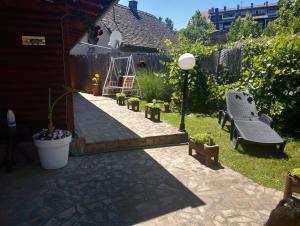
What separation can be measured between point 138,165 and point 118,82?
7.20m

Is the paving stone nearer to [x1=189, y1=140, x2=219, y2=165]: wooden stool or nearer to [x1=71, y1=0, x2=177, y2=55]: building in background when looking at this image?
[x1=189, y1=140, x2=219, y2=165]: wooden stool

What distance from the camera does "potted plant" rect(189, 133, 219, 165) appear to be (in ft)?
14.5

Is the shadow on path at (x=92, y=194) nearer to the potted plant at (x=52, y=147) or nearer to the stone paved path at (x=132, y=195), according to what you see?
the stone paved path at (x=132, y=195)

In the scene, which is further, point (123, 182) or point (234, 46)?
point (234, 46)

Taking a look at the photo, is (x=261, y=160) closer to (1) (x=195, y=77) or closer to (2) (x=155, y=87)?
(1) (x=195, y=77)

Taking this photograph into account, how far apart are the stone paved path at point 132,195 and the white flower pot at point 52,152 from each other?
12 cm

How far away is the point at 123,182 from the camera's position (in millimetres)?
3750

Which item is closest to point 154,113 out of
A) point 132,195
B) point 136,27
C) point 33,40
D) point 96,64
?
point 33,40

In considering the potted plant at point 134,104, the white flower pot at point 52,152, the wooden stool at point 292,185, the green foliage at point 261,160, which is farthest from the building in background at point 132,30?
the wooden stool at point 292,185

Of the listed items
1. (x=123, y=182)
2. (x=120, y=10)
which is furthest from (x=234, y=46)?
(x=120, y=10)

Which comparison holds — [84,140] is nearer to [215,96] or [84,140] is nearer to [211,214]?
[211,214]

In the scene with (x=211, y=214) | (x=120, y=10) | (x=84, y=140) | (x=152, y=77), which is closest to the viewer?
(x=211, y=214)

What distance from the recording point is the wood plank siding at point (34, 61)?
4.16 m

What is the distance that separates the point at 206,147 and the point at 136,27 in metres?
16.8
